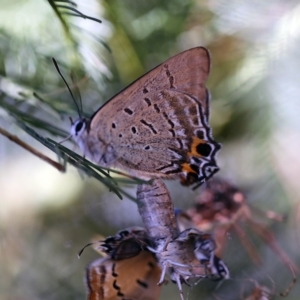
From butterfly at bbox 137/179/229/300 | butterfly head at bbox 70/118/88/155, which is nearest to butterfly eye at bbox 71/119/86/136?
butterfly head at bbox 70/118/88/155

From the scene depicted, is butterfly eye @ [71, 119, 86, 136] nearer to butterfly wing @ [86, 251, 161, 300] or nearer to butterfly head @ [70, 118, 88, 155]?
butterfly head @ [70, 118, 88, 155]

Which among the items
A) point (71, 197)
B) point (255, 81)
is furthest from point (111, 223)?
point (255, 81)

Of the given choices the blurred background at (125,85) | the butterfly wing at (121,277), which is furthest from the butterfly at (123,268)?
the blurred background at (125,85)

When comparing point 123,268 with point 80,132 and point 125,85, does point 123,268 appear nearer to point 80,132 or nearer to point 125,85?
point 80,132

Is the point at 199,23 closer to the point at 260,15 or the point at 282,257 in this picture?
the point at 260,15

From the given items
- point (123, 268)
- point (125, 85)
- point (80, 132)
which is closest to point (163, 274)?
point (123, 268)

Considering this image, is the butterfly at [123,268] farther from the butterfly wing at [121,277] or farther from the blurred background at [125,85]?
the blurred background at [125,85]

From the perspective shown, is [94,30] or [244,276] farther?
[94,30]
